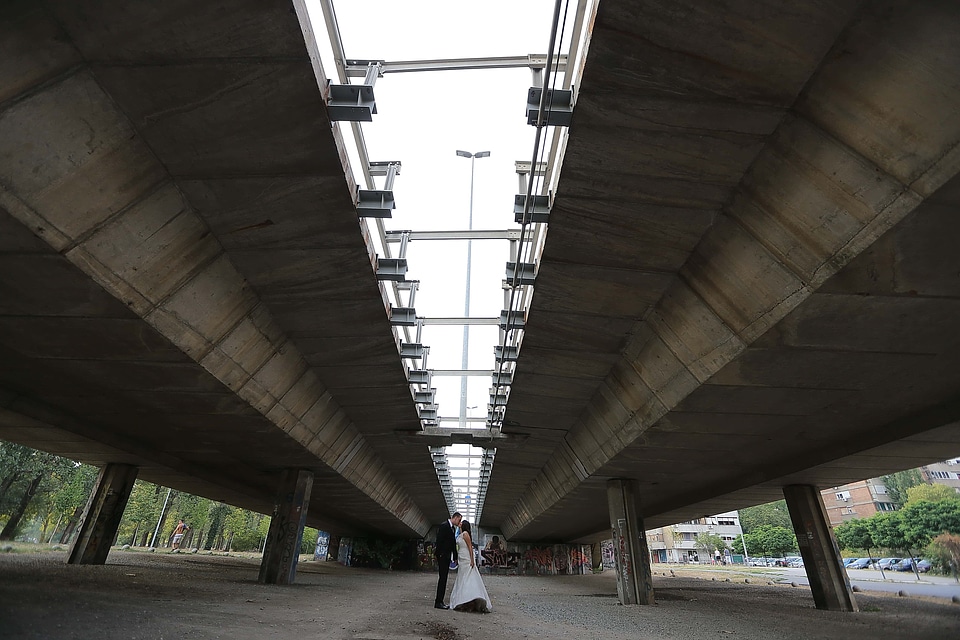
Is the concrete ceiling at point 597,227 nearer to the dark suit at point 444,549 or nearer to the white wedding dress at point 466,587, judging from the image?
the dark suit at point 444,549

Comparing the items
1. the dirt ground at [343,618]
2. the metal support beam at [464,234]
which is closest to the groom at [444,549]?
the dirt ground at [343,618]

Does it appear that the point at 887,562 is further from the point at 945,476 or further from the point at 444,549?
the point at 444,549

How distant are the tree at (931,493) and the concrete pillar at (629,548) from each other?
22371mm

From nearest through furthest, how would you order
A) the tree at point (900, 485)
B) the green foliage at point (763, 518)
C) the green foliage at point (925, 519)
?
the green foliage at point (925, 519) < the tree at point (900, 485) < the green foliage at point (763, 518)

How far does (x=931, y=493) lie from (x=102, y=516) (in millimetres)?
42038

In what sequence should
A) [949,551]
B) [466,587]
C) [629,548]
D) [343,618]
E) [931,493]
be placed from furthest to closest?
1. [931,493]
2. [629,548]
3. [466,587]
4. [949,551]
5. [343,618]

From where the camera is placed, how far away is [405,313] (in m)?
9.91

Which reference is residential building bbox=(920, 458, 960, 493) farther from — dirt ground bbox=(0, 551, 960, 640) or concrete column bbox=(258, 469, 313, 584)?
concrete column bbox=(258, 469, 313, 584)

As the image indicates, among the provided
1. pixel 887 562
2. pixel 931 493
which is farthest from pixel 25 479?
pixel 887 562

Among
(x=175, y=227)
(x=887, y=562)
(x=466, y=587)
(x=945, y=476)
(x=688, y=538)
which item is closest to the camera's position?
(x=175, y=227)

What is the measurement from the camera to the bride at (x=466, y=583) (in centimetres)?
1110

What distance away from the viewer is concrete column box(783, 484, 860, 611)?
49.5 feet

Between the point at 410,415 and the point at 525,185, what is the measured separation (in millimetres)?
10111

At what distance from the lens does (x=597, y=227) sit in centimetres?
678
